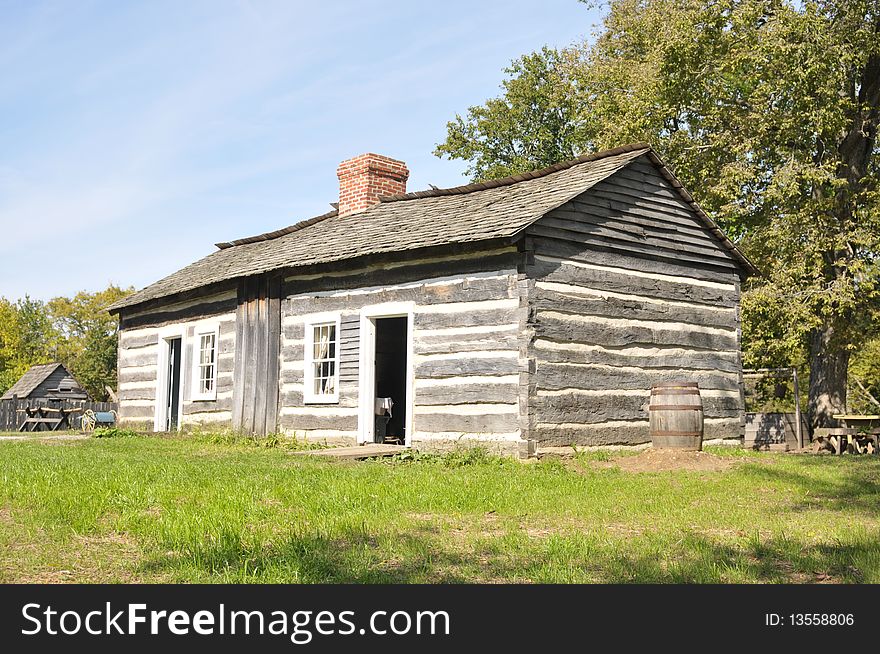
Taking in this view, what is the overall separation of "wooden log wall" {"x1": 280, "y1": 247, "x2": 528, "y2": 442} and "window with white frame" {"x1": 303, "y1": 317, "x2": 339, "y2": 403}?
0.88 ft

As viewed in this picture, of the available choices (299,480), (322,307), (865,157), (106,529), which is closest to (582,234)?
(322,307)

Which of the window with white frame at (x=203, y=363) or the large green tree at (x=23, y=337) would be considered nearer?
the window with white frame at (x=203, y=363)

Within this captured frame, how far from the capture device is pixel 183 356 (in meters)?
18.6

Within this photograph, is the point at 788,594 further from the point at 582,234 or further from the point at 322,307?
the point at 322,307

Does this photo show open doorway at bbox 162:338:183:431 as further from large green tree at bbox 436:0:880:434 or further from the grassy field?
large green tree at bbox 436:0:880:434

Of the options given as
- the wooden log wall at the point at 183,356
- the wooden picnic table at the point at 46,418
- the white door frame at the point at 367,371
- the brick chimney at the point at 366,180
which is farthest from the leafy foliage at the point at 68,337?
the white door frame at the point at 367,371

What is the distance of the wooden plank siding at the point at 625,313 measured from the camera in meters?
12.3

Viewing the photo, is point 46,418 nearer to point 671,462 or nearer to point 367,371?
point 367,371

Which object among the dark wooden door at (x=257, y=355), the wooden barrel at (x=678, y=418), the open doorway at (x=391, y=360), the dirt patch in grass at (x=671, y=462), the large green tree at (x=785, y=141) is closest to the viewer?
the dirt patch in grass at (x=671, y=462)

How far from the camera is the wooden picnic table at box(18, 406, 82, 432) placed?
28594 millimetres

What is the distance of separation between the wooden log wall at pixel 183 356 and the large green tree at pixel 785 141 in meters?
11.5

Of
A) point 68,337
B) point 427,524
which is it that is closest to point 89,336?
point 68,337

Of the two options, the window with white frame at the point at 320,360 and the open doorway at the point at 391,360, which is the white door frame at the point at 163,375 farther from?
the open doorway at the point at 391,360

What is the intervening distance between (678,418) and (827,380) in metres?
10.8
